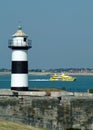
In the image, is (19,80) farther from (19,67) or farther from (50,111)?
(50,111)

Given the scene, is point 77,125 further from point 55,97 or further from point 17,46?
point 17,46

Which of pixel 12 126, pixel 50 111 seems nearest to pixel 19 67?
pixel 50 111

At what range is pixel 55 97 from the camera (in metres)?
31.5

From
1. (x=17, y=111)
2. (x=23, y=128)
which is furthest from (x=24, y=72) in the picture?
(x=23, y=128)

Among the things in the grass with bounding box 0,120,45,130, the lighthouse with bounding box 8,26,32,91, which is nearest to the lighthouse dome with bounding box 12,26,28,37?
the lighthouse with bounding box 8,26,32,91

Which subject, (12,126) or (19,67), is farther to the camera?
(19,67)

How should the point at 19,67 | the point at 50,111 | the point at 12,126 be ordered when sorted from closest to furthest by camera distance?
the point at 12,126 < the point at 50,111 < the point at 19,67

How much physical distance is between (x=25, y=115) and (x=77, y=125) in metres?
2.59

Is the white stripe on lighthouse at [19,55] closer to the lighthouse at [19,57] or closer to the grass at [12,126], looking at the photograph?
the lighthouse at [19,57]

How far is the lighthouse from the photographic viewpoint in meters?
33.7

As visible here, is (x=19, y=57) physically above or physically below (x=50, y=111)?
above

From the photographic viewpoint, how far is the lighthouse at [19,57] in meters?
33.7

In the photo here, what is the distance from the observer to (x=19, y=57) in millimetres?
33750

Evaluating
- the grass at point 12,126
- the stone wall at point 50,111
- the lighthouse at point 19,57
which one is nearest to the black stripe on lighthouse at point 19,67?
the lighthouse at point 19,57
